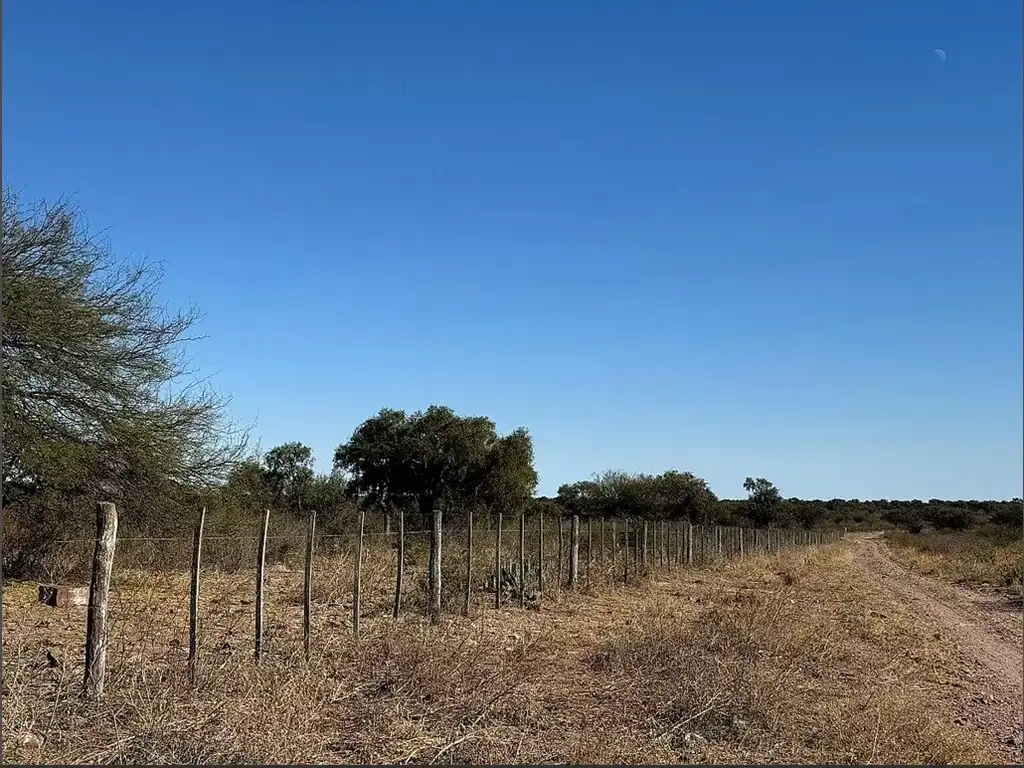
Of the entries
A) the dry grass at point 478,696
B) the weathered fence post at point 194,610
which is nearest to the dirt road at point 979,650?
the dry grass at point 478,696

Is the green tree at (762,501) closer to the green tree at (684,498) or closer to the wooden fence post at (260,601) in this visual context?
the green tree at (684,498)

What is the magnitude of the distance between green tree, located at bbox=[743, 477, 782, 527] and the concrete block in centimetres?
7600

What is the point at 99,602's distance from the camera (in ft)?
24.4

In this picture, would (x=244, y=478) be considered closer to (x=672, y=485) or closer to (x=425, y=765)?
(x=425, y=765)

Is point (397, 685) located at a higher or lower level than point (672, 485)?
lower

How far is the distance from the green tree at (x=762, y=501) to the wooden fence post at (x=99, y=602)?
80.7 meters

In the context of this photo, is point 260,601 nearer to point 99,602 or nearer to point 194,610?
point 194,610

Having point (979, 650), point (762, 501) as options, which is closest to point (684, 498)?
point (762, 501)

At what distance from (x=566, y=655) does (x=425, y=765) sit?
175 inches

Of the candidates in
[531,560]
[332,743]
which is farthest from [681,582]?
[332,743]

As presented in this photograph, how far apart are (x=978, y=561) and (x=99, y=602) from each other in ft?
108

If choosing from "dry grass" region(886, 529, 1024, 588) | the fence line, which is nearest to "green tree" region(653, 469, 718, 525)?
"dry grass" region(886, 529, 1024, 588)

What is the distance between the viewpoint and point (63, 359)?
586 inches

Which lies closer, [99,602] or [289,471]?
[99,602]
